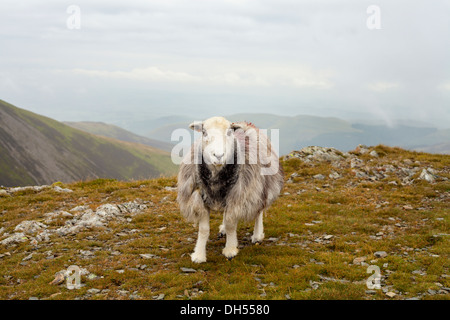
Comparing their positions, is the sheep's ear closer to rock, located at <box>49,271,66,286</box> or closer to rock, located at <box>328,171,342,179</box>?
rock, located at <box>49,271,66,286</box>

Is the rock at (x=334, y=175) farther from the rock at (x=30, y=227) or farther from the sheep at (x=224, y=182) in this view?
the rock at (x=30, y=227)

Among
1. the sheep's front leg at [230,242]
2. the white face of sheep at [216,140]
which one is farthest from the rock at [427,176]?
the white face of sheep at [216,140]

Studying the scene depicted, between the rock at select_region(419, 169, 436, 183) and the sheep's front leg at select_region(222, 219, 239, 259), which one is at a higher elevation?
the rock at select_region(419, 169, 436, 183)

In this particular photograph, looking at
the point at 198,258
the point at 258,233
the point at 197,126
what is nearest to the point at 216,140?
the point at 197,126

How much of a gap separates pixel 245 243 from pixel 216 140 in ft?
15.6

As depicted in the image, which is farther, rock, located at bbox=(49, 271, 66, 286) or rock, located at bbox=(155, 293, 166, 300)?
rock, located at bbox=(49, 271, 66, 286)

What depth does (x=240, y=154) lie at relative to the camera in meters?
9.31

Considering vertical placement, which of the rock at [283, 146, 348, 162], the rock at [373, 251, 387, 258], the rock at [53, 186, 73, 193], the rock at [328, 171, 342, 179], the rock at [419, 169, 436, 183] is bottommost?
the rock at [373, 251, 387, 258]

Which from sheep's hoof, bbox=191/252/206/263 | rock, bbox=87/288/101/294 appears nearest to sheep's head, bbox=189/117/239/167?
sheep's hoof, bbox=191/252/206/263

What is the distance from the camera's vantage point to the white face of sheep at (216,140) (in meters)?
7.82

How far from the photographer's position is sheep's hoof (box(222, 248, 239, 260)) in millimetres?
9560

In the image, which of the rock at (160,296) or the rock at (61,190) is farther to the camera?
the rock at (61,190)

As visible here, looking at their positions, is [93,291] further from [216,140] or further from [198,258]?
[216,140]
